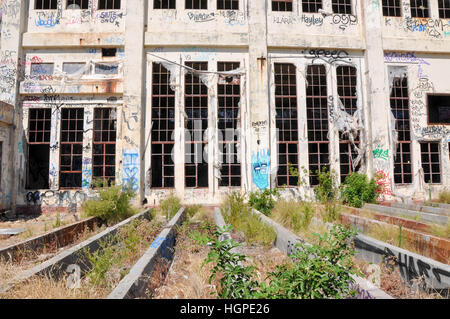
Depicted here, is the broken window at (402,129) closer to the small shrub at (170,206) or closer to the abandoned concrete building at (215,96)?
the abandoned concrete building at (215,96)

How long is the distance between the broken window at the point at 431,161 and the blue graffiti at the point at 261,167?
7.13m

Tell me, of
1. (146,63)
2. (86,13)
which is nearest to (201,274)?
(146,63)

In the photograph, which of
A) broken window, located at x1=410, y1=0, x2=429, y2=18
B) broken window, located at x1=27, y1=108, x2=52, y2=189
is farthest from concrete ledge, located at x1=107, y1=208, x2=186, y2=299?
broken window, located at x1=410, y1=0, x2=429, y2=18

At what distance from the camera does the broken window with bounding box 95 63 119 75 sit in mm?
11117

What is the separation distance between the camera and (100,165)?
10883 mm

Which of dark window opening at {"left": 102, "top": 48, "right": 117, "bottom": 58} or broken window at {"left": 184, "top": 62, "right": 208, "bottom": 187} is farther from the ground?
dark window opening at {"left": 102, "top": 48, "right": 117, "bottom": 58}

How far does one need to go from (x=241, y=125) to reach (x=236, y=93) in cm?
146

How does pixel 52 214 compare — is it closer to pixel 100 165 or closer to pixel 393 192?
pixel 100 165

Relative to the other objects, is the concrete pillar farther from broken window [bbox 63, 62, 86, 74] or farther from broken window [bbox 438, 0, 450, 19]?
broken window [bbox 438, 0, 450, 19]

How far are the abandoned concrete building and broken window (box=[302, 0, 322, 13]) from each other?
5 centimetres

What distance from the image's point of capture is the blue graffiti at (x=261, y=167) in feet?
35.4

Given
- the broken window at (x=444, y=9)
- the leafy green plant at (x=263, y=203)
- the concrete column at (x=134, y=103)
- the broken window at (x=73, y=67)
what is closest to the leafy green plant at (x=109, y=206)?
the concrete column at (x=134, y=103)

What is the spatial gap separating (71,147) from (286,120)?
930cm

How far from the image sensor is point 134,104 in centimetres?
1079
